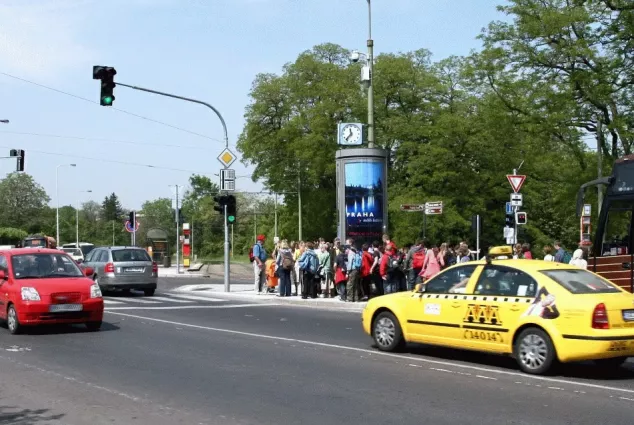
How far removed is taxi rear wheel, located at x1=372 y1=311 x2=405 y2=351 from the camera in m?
12.9

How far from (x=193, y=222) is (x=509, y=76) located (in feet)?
344

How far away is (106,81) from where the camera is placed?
2456cm

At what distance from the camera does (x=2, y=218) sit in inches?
4739

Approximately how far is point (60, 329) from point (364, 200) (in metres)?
12.0

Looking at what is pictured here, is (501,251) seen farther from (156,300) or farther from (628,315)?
(156,300)

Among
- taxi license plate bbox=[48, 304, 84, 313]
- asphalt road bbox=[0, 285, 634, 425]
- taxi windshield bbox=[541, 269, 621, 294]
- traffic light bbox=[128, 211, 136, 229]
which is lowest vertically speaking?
asphalt road bbox=[0, 285, 634, 425]

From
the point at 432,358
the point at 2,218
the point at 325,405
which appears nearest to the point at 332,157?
the point at 432,358

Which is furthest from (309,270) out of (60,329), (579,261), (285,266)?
(60,329)

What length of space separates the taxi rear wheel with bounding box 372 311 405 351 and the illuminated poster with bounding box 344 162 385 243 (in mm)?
13122

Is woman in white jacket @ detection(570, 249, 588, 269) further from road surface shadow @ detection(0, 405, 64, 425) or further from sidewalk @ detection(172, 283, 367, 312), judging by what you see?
road surface shadow @ detection(0, 405, 64, 425)

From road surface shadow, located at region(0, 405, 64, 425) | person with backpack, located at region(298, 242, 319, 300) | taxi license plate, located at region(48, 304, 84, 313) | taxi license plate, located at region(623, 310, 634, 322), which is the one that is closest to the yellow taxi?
taxi license plate, located at region(623, 310, 634, 322)

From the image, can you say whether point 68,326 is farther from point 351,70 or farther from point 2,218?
point 2,218

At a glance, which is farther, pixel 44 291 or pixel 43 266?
pixel 43 266

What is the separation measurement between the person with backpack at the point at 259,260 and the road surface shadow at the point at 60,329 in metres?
10.4
